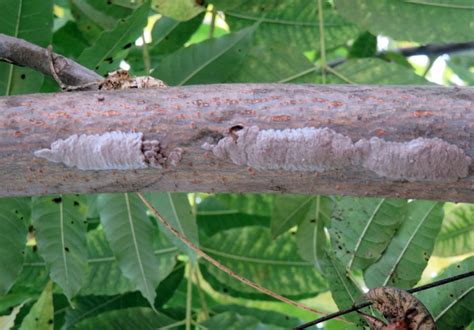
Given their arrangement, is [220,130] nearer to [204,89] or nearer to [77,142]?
[204,89]

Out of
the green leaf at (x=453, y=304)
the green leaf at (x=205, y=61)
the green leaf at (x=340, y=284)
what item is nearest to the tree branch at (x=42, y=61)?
the green leaf at (x=205, y=61)

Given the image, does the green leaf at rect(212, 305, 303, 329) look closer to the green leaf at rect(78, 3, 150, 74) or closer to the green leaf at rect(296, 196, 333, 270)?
the green leaf at rect(296, 196, 333, 270)

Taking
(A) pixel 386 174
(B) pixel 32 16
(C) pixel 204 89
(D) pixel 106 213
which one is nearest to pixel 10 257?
(D) pixel 106 213

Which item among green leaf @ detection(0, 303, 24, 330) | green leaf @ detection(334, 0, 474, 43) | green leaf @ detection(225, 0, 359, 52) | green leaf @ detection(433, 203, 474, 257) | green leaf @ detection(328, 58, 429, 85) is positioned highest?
green leaf @ detection(225, 0, 359, 52)

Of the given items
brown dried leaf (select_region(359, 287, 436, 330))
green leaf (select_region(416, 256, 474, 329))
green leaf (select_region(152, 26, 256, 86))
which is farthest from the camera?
green leaf (select_region(152, 26, 256, 86))

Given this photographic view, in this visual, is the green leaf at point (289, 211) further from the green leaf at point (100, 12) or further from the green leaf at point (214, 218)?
the green leaf at point (100, 12)

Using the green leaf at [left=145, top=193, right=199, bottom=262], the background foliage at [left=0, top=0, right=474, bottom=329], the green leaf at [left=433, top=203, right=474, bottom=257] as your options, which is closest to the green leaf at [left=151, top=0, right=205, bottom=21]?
the background foliage at [left=0, top=0, right=474, bottom=329]
